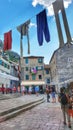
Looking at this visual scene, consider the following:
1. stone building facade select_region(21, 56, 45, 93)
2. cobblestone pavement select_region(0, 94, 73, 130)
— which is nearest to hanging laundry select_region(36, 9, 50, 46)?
cobblestone pavement select_region(0, 94, 73, 130)

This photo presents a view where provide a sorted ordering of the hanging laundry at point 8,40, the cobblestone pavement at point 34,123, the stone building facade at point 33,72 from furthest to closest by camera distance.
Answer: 1. the stone building facade at point 33,72
2. the hanging laundry at point 8,40
3. the cobblestone pavement at point 34,123

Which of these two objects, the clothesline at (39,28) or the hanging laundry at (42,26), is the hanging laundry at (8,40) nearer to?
the clothesline at (39,28)

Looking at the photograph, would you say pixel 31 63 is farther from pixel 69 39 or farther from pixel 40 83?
pixel 69 39

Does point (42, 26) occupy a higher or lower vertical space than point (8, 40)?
higher

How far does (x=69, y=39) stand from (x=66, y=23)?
73 centimetres

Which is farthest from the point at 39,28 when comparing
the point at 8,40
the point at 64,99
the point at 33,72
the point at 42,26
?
the point at 33,72

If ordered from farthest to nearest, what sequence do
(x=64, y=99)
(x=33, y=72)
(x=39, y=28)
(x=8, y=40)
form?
(x=33, y=72) < (x=8, y=40) < (x=39, y=28) < (x=64, y=99)

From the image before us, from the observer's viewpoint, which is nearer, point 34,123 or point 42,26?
point 34,123

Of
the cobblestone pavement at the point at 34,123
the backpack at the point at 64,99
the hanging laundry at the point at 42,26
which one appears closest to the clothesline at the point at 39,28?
the hanging laundry at the point at 42,26

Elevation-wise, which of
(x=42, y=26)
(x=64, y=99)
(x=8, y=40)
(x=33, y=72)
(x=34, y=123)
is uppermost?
(x=33, y=72)

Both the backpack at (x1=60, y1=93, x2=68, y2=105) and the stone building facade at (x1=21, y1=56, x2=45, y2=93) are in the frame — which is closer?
the backpack at (x1=60, y1=93, x2=68, y2=105)

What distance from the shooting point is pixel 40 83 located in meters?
68.2

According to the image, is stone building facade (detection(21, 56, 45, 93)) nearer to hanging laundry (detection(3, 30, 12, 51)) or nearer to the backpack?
hanging laundry (detection(3, 30, 12, 51))

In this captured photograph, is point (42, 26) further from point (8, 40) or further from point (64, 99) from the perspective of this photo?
point (64, 99)
